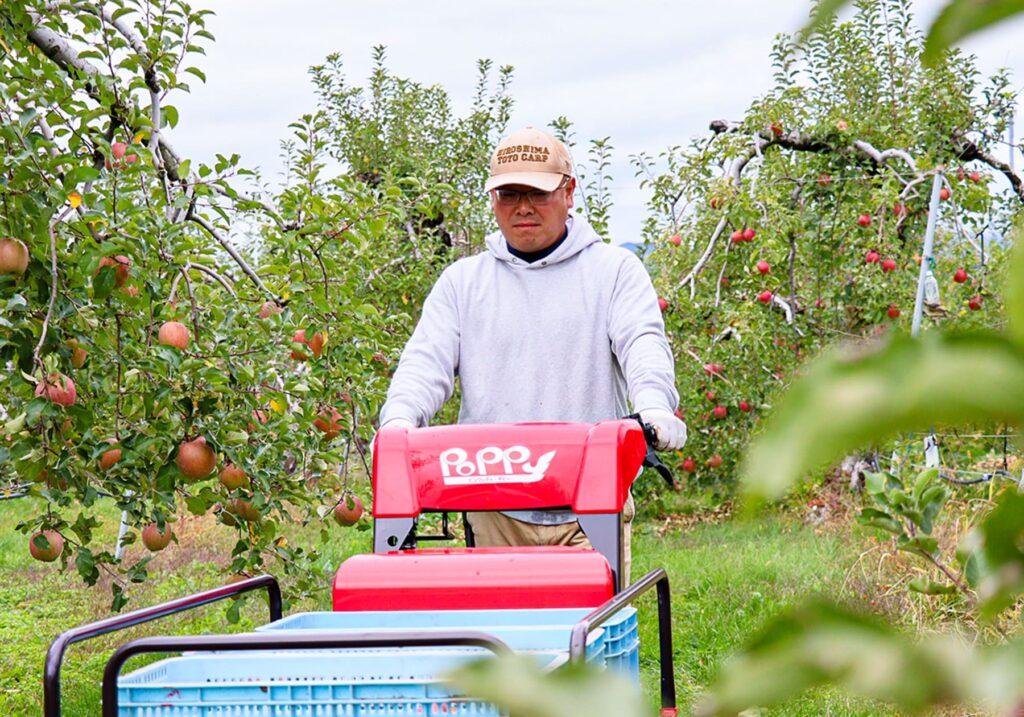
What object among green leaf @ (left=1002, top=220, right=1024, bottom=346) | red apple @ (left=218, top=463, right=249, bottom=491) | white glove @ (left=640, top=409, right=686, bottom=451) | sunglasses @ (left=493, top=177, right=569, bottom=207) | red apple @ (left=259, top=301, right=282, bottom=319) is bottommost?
red apple @ (left=218, top=463, right=249, bottom=491)

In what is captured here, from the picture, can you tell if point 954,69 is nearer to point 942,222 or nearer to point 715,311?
point 942,222

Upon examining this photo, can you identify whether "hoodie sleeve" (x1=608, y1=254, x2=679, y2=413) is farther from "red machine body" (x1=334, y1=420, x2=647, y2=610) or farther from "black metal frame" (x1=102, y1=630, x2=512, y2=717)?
"black metal frame" (x1=102, y1=630, x2=512, y2=717)

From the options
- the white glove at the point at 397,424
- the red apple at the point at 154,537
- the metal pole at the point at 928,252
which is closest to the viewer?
the white glove at the point at 397,424

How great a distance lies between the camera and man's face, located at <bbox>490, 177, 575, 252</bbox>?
3.44 meters

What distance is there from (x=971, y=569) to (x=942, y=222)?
7.96m

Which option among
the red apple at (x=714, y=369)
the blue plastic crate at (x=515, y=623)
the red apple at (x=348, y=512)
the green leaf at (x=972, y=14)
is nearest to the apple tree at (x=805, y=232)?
the red apple at (x=714, y=369)

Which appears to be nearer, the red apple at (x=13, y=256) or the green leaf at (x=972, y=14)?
the green leaf at (x=972, y=14)

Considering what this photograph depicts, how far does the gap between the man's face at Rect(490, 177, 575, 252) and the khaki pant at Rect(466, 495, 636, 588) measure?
2.25 ft

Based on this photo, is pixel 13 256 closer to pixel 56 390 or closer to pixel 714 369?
pixel 56 390

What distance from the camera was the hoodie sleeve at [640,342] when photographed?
3051mm

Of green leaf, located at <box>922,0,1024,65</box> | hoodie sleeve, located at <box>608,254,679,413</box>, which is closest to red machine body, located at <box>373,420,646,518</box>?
hoodie sleeve, located at <box>608,254,679,413</box>

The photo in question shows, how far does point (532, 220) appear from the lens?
3.44 m

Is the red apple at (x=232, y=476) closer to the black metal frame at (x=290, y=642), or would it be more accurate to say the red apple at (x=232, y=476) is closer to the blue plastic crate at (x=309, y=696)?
the blue plastic crate at (x=309, y=696)

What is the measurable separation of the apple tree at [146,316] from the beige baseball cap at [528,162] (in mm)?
836
